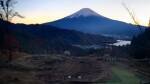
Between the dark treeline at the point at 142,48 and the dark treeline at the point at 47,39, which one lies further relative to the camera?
the dark treeline at the point at 47,39

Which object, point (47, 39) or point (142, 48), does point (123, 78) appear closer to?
point (142, 48)

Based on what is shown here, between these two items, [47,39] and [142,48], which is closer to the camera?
[142,48]

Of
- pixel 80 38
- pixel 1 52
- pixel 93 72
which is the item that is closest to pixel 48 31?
pixel 80 38

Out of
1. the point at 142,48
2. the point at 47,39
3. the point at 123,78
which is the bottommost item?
the point at 123,78

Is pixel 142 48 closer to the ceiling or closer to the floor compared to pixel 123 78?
closer to the ceiling

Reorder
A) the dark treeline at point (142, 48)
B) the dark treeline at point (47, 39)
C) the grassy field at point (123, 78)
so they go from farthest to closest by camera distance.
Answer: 1. the dark treeline at point (47, 39)
2. the dark treeline at point (142, 48)
3. the grassy field at point (123, 78)

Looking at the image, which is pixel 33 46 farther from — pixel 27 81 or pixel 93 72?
pixel 27 81

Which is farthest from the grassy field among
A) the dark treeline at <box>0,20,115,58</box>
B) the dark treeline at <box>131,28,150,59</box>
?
the dark treeline at <box>0,20,115,58</box>

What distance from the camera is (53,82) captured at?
1053 inches

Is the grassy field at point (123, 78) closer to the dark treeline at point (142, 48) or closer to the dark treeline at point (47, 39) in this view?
the dark treeline at point (142, 48)

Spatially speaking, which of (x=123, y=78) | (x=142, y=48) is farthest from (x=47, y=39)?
(x=123, y=78)

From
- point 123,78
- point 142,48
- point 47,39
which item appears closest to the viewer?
point 123,78

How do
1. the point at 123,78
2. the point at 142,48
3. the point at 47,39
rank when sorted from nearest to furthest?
1. the point at 123,78
2. the point at 142,48
3. the point at 47,39

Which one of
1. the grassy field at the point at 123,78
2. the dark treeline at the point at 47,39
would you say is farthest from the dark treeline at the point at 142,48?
the dark treeline at the point at 47,39
